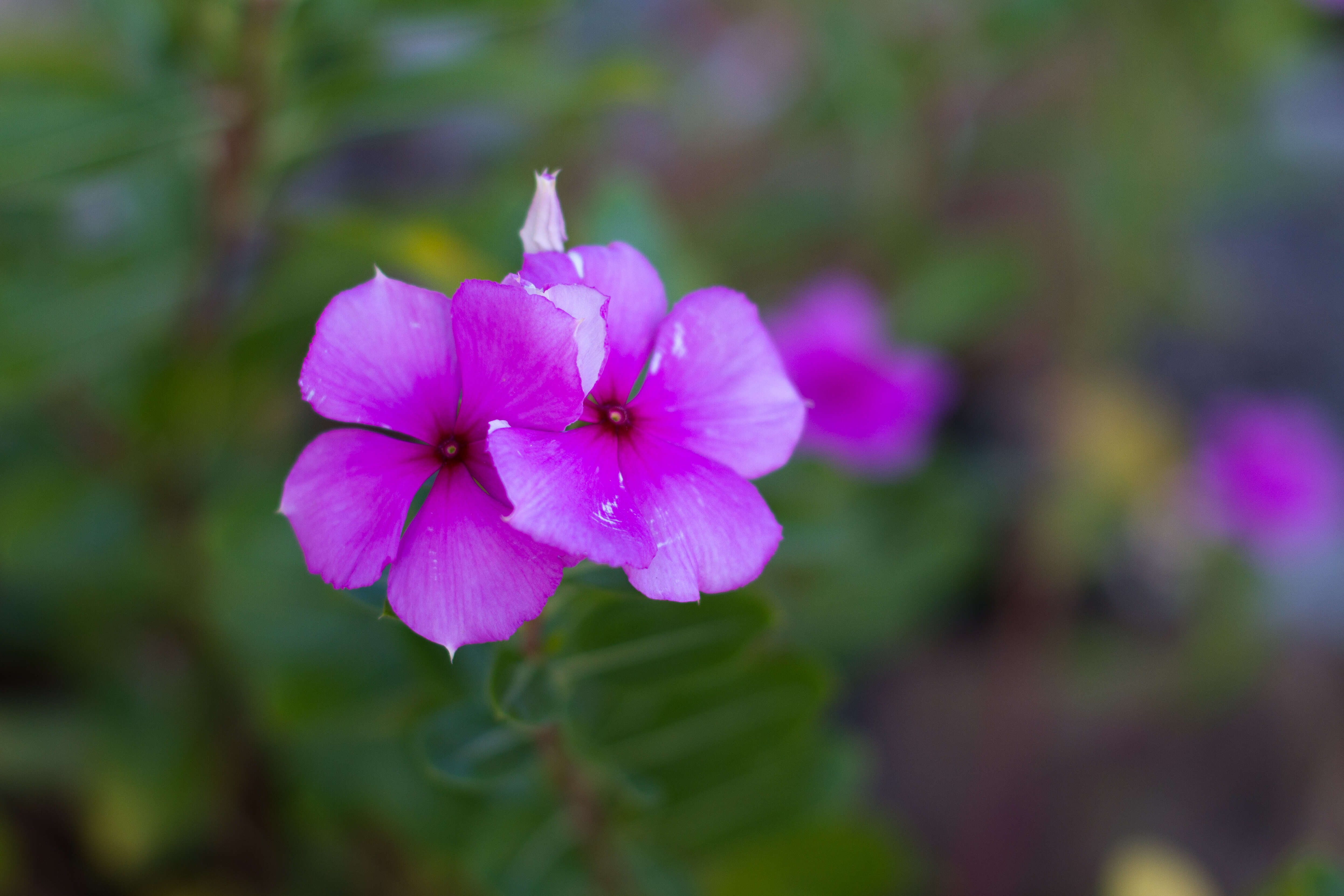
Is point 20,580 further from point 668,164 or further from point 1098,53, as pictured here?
point 1098,53

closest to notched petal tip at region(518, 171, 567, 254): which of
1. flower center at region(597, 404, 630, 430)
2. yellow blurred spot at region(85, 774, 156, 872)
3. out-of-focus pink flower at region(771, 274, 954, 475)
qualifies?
flower center at region(597, 404, 630, 430)

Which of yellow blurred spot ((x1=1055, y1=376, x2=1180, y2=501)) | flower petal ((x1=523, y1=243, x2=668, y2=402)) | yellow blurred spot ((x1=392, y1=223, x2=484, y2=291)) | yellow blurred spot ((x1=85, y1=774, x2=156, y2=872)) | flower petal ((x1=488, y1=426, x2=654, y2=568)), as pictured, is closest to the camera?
flower petal ((x1=488, y1=426, x2=654, y2=568))

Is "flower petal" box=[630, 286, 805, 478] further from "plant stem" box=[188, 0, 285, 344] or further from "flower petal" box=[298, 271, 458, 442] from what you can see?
"plant stem" box=[188, 0, 285, 344]

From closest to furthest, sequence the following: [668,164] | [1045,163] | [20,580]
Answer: [20,580]
[1045,163]
[668,164]

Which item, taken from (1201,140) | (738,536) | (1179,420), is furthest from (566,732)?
(1179,420)

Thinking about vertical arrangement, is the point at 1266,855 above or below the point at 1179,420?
below

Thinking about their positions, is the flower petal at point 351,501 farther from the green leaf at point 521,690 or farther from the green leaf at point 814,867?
the green leaf at point 814,867
